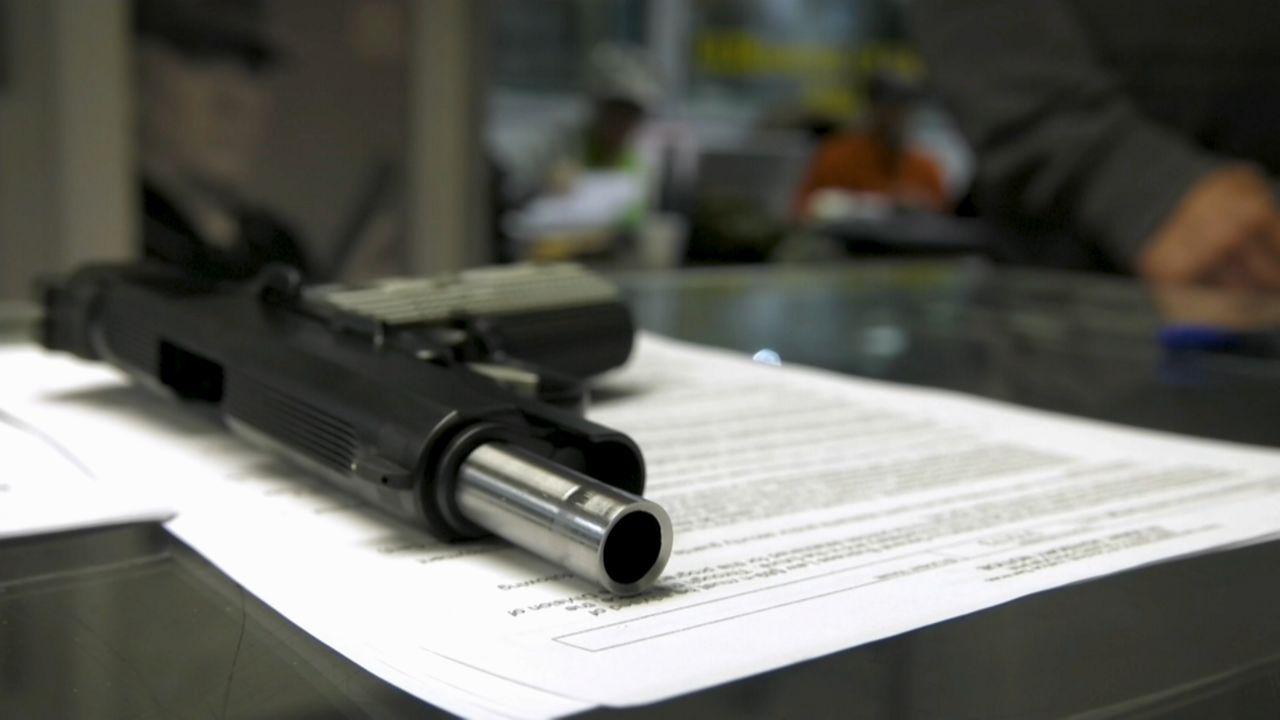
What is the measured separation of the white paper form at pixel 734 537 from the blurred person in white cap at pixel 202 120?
3.64 feet

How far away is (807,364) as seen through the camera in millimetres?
→ 656

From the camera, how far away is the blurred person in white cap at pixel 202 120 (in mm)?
1488

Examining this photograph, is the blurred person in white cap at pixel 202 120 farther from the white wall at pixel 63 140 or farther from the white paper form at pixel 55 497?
the white paper form at pixel 55 497

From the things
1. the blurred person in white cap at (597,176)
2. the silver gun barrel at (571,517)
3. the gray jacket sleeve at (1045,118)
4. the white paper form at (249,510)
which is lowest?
the blurred person in white cap at (597,176)

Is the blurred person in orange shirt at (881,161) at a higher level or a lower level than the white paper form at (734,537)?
lower

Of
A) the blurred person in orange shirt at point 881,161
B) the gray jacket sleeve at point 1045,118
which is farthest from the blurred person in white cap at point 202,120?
the blurred person in orange shirt at point 881,161

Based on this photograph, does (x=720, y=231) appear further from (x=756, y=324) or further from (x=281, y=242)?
(x=756, y=324)

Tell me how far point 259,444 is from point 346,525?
6 centimetres

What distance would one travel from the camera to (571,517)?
27 cm

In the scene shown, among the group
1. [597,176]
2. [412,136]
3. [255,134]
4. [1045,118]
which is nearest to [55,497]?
[1045,118]

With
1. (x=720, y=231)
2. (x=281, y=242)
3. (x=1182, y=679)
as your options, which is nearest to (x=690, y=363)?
(x=1182, y=679)

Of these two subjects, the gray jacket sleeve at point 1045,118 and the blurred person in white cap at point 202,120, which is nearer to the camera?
the gray jacket sleeve at point 1045,118

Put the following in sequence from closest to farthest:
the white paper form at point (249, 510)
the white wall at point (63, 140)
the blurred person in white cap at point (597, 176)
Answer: the white paper form at point (249, 510) < the white wall at point (63, 140) < the blurred person in white cap at point (597, 176)

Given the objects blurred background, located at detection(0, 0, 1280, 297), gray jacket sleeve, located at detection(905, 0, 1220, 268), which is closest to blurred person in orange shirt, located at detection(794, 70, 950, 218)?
blurred background, located at detection(0, 0, 1280, 297)
